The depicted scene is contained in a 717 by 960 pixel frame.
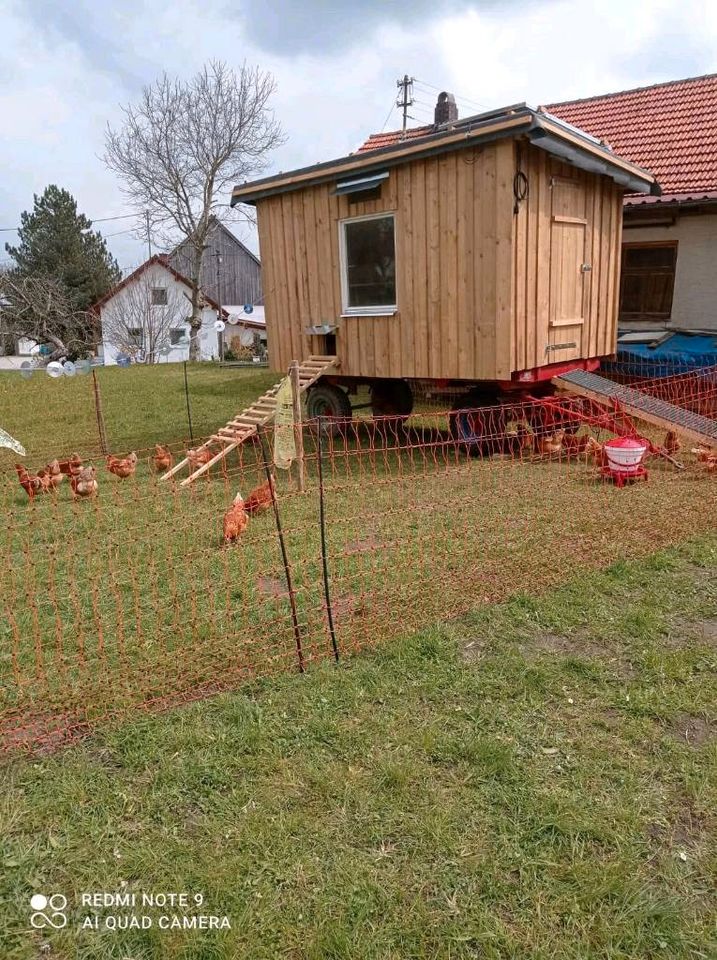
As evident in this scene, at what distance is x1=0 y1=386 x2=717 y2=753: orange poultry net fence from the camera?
3.27 metres

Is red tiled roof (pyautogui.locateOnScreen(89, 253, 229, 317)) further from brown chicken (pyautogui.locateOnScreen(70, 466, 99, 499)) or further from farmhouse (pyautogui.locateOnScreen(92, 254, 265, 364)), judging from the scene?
brown chicken (pyautogui.locateOnScreen(70, 466, 99, 499))

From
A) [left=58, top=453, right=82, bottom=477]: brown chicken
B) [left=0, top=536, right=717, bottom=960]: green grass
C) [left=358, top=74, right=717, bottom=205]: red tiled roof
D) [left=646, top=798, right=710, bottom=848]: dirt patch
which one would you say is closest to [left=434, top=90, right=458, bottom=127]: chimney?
[left=358, top=74, right=717, bottom=205]: red tiled roof

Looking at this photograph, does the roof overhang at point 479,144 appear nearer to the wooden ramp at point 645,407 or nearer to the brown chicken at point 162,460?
the wooden ramp at point 645,407

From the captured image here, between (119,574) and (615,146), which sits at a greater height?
(615,146)

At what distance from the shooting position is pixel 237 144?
88.2 feet

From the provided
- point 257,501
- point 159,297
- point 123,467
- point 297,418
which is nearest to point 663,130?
point 297,418

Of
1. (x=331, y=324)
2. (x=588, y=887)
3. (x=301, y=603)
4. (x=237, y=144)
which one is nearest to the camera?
(x=588, y=887)

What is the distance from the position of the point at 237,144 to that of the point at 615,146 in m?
19.1

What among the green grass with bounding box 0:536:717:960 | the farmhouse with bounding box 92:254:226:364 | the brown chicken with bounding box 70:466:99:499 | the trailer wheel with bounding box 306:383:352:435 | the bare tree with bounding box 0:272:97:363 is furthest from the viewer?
the farmhouse with bounding box 92:254:226:364

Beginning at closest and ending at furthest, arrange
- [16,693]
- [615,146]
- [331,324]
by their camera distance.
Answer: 1. [16,693]
2. [331,324]
3. [615,146]

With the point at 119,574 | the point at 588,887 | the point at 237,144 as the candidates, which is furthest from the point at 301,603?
the point at 237,144

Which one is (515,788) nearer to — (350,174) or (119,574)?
(119,574)

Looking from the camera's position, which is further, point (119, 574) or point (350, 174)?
point (350, 174)

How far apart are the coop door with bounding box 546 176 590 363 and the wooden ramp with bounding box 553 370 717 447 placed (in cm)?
39
